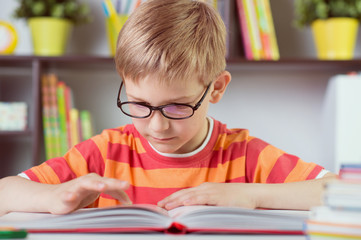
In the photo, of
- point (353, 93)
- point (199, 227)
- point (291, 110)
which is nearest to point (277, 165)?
point (199, 227)

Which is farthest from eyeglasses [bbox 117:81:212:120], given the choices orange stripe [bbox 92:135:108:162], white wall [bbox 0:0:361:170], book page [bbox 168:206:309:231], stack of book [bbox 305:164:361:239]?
white wall [bbox 0:0:361:170]

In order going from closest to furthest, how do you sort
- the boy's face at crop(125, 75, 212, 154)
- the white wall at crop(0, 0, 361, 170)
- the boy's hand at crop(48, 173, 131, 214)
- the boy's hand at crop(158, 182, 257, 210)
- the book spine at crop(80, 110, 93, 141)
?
the boy's hand at crop(48, 173, 131, 214)
the boy's hand at crop(158, 182, 257, 210)
the boy's face at crop(125, 75, 212, 154)
the book spine at crop(80, 110, 93, 141)
the white wall at crop(0, 0, 361, 170)

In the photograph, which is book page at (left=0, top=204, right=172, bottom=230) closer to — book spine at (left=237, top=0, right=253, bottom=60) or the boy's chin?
the boy's chin

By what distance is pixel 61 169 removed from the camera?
1.14 meters

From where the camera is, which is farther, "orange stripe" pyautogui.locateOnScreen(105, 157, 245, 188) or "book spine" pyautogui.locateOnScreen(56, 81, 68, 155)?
"book spine" pyautogui.locateOnScreen(56, 81, 68, 155)

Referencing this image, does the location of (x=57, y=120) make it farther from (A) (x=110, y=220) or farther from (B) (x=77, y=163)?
(A) (x=110, y=220)

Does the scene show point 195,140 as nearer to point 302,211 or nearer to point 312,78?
point 302,211

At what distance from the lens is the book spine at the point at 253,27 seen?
2182mm

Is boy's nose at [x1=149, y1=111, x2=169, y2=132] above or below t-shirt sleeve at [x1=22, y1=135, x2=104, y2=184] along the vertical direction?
above

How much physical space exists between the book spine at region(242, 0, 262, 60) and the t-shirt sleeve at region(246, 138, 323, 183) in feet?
3.29

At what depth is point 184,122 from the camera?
1040 mm

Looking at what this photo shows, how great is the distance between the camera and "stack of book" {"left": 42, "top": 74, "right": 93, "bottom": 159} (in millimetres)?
2197

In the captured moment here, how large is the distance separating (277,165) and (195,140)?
0.21 metres

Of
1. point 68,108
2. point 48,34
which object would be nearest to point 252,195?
point 68,108
